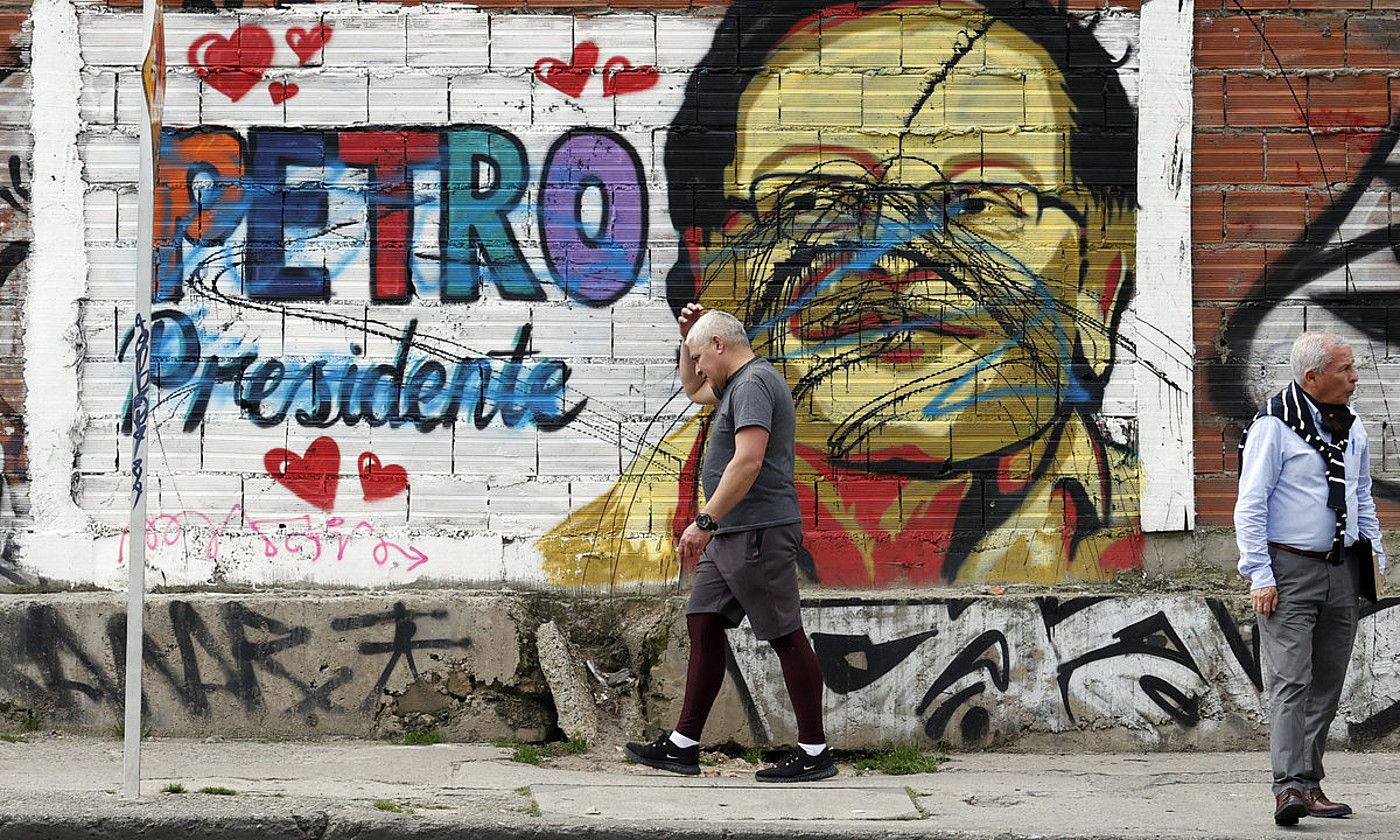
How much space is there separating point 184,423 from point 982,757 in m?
3.94

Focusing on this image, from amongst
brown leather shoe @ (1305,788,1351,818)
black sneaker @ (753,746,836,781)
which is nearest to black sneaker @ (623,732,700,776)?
black sneaker @ (753,746,836,781)

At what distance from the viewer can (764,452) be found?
5816mm

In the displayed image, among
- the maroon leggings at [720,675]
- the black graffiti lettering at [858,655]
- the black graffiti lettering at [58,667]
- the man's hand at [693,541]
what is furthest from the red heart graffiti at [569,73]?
the black graffiti lettering at [58,667]

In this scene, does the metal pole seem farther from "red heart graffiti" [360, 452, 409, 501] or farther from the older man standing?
the older man standing

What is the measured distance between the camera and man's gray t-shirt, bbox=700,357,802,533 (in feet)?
19.1

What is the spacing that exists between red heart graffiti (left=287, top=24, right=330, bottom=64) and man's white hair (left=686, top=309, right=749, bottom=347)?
239cm

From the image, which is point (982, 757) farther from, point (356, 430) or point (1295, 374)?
point (356, 430)

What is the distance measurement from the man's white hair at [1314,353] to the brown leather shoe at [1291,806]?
1.44 metres

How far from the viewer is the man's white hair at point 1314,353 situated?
5293 millimetres

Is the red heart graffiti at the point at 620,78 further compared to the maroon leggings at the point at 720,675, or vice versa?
the red heart graffiti at the point at 620,78

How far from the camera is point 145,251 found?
16.9 ft

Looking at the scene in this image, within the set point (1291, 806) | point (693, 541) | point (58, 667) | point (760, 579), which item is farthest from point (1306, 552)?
point (58, 667)

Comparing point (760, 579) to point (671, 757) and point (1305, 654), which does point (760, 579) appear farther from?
point (1305, 654)

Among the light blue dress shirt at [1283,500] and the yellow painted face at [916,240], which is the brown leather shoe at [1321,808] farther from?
the yellow painted face at [916,240]
